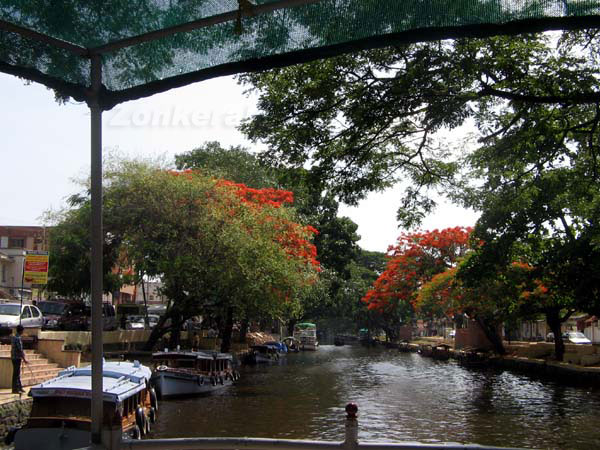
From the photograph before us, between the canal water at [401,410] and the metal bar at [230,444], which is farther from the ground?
the metal bar at [230,444]

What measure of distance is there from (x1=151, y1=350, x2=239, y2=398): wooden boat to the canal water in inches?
18.6

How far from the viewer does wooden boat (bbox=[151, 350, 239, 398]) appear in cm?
2256

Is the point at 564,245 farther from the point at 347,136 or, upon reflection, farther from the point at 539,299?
the point at 347,136

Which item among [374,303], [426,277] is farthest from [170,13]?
[374,303]

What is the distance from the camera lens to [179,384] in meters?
22.9

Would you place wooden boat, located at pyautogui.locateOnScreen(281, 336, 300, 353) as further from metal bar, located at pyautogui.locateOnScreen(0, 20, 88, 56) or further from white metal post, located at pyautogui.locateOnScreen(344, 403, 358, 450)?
metal bar, located at pyautogui.locateOnScreen(0, 20, 88, 56)

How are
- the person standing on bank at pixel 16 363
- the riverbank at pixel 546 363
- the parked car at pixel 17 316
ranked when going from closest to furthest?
the person standing on bank at pixel 16 363
the parked car at pixel 17 316
the riverbank at pixel 546 363

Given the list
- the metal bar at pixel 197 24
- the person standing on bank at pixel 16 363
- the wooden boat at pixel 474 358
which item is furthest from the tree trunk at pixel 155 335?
the metal bar at pixel 197 24

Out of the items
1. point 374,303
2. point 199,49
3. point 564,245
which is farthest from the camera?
point 374,303

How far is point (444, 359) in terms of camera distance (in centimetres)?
4975

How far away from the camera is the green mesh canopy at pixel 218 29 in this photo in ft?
11.3

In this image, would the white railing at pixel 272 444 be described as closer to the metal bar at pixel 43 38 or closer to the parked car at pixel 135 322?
the metal bar at pixel 43 38

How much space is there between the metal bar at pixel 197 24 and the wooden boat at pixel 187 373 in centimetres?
1995

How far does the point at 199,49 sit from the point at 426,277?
1829 inches
